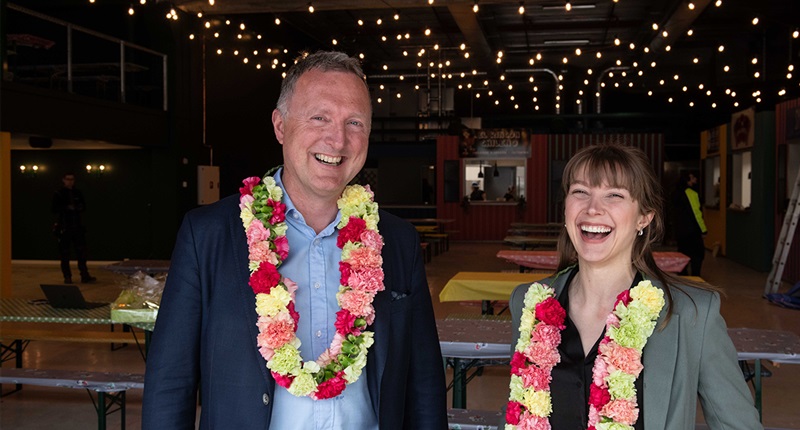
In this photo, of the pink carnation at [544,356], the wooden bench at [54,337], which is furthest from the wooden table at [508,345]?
the wooden bench at [54,337]

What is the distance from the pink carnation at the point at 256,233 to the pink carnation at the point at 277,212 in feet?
0.21

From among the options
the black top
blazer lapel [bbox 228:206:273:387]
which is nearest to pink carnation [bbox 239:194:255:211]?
blazer lapel [bbox 228:206:273:387]

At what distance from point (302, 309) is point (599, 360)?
83cm

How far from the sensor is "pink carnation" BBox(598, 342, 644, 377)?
2.04 metres

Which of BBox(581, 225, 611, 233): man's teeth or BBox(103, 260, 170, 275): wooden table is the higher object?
BBox(581, 225, 611, 233): man's teeth

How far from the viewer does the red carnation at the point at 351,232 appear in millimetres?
2068

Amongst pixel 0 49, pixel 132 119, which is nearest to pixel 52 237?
pixel 132 119

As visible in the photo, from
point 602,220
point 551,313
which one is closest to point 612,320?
point 551,313

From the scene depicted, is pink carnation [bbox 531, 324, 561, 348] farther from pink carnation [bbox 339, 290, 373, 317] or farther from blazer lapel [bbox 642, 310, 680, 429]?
pink carnation [bbox 339, 290, 373, 317]

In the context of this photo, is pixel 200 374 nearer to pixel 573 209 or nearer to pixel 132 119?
pixel 573 209

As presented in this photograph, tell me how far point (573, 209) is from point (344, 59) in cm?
79

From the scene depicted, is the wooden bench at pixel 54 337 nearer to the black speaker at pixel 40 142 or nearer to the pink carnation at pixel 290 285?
the pink carnation at pixel 290 285

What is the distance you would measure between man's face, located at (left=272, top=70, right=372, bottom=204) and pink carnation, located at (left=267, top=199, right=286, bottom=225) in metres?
0.09

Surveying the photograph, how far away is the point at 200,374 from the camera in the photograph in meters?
1.92
